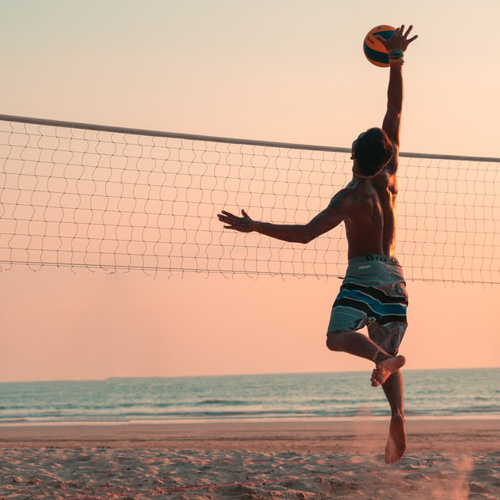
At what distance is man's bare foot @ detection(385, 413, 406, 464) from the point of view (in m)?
5.15

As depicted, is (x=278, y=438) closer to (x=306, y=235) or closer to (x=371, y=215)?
(x=371, y=215)

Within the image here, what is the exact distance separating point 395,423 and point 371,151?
4.72ft

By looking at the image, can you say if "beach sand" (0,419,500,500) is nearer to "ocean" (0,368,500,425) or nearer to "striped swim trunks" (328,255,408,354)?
"striped swim trunks" (328,255,408,354)

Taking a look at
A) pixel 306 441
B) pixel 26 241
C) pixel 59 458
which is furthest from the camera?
pixel 306 441

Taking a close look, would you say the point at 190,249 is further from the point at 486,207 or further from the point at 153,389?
the point at 153,389

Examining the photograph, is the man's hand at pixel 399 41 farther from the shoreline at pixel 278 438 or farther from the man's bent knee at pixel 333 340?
the shoreline at pixel 278 438

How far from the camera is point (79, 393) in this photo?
5250 cm

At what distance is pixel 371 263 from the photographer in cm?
525

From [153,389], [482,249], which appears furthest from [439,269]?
[153,389]

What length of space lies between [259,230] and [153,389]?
4854 cm

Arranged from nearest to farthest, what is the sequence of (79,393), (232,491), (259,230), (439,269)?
(259,230) < (232,491) < (439,269) < (79,393)

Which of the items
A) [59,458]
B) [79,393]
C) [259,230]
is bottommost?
[79,393]

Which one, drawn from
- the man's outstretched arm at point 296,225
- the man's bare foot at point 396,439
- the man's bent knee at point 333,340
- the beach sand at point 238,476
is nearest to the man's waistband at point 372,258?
the man's outstretched arm at point 296,225

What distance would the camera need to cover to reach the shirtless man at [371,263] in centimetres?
504
